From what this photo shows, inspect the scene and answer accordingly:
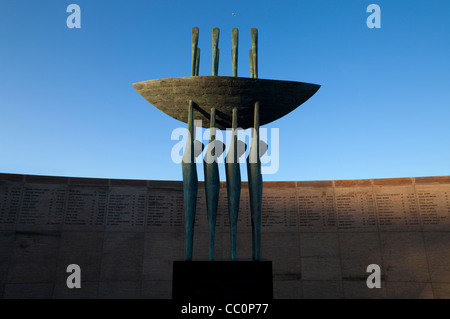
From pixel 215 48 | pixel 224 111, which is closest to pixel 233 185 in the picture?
pixel 224 111

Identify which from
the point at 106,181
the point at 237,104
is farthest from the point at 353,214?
the point at 106,181

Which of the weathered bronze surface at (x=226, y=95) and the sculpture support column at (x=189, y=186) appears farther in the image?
the weathered bronze surface at (x=226, y=95)

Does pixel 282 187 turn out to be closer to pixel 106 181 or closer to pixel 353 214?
pixel 353 214

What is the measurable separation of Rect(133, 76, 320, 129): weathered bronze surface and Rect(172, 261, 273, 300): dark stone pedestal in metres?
3.83

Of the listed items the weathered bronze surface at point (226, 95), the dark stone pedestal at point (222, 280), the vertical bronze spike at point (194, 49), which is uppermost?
the vertical bronze spike at point (194, 49)

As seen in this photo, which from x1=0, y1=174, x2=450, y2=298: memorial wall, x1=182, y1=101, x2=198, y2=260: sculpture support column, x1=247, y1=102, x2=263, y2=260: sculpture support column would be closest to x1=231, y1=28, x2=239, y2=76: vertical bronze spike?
x1=247, y1=102, x2=263, y2=260: sculpture support column

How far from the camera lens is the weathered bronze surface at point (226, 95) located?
7.64 m

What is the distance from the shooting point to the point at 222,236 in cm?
1151

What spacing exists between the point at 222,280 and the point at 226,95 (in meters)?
4.42

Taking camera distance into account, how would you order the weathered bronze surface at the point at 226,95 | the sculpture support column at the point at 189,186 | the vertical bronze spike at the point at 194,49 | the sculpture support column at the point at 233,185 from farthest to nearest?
the vertical bronze spike at the point at 194,49 < the weathered bronze surface at the point at 226,95 < the sculpture support column at the point at 233,185 < the sculpture support column at the point at 189,186

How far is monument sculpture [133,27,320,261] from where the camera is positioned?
747cm

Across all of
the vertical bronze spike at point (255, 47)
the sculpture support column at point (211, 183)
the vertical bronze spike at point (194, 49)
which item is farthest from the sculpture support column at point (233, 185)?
the vertical bronze spike at point (194, 49)

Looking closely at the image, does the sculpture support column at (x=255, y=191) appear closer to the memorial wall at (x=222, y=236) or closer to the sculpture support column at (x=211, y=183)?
the sculpture support column at (x=211, y=183)

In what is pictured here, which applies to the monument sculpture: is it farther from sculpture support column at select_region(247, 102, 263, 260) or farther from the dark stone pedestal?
the dark stone pedestal
